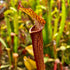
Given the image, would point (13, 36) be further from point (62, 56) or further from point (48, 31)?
point (62, 56)

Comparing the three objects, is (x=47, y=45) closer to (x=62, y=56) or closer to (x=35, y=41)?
(x=62, y=56)

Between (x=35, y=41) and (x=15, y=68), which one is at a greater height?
(x=35, y=41)

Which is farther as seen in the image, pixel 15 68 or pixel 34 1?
pixel 34 1

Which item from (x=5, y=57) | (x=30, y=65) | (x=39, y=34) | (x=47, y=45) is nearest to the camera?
(x=39, y=34)

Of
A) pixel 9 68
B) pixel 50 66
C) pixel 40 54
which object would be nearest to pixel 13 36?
pixel 9 68

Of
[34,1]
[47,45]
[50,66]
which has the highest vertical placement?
[34,1]

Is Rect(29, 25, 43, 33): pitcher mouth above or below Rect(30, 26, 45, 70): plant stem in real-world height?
above

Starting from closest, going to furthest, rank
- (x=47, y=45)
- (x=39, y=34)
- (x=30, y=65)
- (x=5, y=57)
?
(x=39, y=34) < (x=30, y=65) < (x=47, y=45) < (x=5, y=57)

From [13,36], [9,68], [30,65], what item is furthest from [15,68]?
[13,36]

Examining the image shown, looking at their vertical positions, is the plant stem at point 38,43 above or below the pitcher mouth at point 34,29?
below
